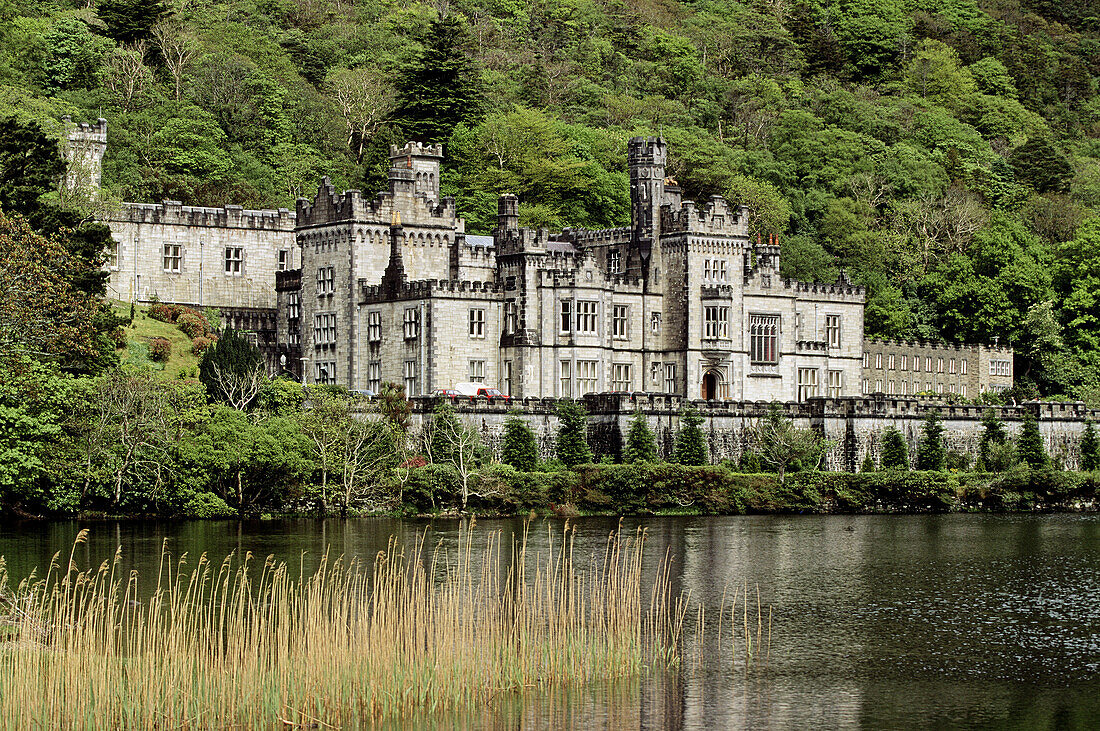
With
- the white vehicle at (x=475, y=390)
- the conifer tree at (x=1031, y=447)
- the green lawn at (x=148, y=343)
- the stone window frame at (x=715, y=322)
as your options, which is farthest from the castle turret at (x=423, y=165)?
the conifer tree at (x=1031, y=447)

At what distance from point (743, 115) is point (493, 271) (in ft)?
217

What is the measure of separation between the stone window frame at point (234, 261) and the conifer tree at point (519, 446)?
85.5 ft

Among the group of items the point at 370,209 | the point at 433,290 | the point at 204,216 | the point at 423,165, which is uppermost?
the point at 423,165

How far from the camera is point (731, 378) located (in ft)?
302

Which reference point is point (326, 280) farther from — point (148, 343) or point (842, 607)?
point (842, 607)

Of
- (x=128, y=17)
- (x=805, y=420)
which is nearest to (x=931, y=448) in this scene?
(x=805, y=420)

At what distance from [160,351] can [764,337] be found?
32298mm

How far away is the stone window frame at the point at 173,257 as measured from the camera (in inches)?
3816

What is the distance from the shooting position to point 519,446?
78.7 m

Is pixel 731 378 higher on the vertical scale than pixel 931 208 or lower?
lower

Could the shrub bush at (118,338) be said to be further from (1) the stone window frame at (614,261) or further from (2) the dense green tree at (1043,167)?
(2) the dense green tree at (1043,167)

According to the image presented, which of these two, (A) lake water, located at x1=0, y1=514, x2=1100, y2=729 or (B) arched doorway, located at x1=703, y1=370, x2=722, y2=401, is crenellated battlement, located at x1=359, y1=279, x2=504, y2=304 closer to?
(B) arched doorway, located at x1=703, y1=370, x2=722, y2=401

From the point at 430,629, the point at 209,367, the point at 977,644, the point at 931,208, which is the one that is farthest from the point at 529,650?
the point at 931,208

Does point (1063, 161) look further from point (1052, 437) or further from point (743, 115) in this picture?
point (1052, 437)
